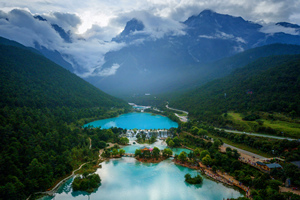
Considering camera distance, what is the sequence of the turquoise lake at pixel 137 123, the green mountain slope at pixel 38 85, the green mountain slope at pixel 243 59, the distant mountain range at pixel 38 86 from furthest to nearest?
1. the green mountain slope at pixel 243 59
2. the turquoise lake at pixel 137 123
3. the green mountain slope at pixel 38 85
4. the distant mountain range at pixel 38 86

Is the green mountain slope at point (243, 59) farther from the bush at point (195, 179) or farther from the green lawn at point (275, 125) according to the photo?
the bush at point (195, 179)

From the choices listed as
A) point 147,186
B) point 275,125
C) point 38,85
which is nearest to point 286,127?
point 275,125

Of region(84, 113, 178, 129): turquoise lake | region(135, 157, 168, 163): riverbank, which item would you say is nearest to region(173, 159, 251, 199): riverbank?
region(135, 157, 168, 163): riverbank

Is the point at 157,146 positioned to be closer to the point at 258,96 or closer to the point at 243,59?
the point at 258,96

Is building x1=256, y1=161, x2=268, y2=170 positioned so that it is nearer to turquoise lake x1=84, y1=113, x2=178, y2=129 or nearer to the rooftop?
the rooftop

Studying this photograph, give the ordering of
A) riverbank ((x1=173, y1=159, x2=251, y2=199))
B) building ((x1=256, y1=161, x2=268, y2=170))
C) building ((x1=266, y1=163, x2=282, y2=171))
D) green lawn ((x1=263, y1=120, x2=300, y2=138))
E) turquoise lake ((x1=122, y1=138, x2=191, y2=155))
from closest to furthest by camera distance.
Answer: riverbank ((x1=173, y1=159, x2=251, y2=199)) → building ((x1=266, y1=163, x2=282, y2=171)) → building ((x1=256, y1=161, x2=268, y2=170)) → green lawn ((x1=263, y1=120, x2=300, y2=138)) → turquoise lake ((x1=122, y1=138, x2=191, y2=155))

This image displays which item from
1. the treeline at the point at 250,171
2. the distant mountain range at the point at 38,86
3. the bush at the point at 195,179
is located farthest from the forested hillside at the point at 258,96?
the distant mountain range at the point at 38,86

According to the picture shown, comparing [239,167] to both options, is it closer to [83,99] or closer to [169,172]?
[169,172]
